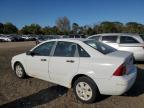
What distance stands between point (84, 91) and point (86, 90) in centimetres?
7

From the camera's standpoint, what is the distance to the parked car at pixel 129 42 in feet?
33.6

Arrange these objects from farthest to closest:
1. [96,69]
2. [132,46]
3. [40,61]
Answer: [132,46] → [40,61] → [96,69]

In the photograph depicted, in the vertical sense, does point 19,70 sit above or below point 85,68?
below

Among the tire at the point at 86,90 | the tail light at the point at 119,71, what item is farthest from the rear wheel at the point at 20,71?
the tail light at the point at 119,71

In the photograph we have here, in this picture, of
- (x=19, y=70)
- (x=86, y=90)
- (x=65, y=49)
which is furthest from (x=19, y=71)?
(x=86, y=90)

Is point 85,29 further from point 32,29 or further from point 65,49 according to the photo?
point 65,49

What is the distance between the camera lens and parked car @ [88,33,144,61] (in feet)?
33.6

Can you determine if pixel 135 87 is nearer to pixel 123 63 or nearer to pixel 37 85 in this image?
pixel 123 63

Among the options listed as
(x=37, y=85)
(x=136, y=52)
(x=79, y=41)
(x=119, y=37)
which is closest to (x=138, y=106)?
(x=79, y=41)

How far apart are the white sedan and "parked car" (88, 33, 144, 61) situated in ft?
15.9

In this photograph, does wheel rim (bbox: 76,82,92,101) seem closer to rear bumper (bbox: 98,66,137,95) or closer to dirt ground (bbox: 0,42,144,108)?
dirt ground (bbox: 0,42,144,108)

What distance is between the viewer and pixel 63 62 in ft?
18.6

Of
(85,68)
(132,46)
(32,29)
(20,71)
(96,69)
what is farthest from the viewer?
(32,29)

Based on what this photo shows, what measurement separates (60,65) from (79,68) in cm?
65
